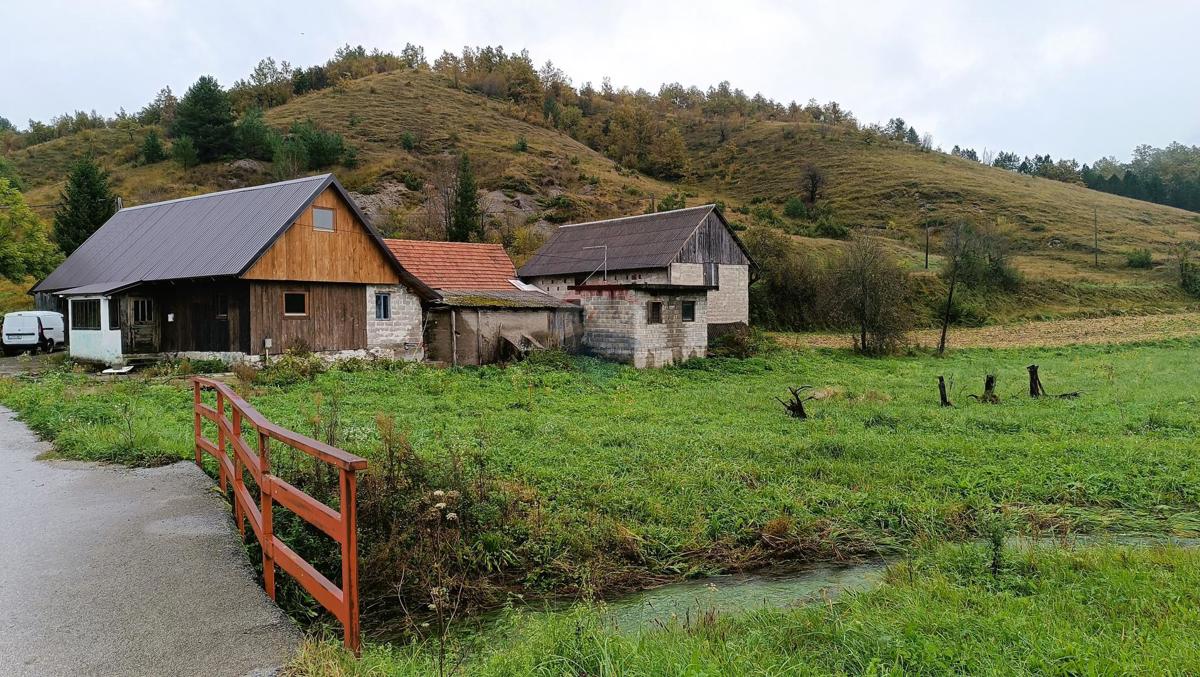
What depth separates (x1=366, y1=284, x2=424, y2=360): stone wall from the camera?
2208cm

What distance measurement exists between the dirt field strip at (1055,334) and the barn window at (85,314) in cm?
2459

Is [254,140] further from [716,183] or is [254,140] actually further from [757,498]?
[757,498]

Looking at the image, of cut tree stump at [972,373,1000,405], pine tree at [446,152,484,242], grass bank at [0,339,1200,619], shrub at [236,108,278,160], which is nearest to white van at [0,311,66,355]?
grass bank at [0,339,1200,619]

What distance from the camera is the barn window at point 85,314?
2062cm

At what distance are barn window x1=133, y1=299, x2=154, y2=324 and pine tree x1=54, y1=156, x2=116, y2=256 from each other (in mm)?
19098

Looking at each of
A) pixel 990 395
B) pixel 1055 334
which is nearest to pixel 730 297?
pixel 1055 334

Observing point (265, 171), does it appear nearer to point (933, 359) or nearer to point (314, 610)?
point (933, 359)

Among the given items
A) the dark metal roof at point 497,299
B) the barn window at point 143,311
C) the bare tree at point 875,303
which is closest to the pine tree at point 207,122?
the barn window at point 143,311

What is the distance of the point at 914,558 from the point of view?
651 centimetres

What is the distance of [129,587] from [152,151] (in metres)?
64.6

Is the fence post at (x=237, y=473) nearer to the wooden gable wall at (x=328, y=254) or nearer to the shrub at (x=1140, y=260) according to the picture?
the wooden gable wall at (x=328, y=254)

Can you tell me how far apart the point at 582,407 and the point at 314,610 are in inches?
385

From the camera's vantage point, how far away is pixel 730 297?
33.1 meters

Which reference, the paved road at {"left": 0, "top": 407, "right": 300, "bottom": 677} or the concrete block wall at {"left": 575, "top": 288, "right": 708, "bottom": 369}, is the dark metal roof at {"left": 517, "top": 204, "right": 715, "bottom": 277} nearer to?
the concrete block wall at {"left": 575, "top": 288, "right": 708, "bottom": 369}
